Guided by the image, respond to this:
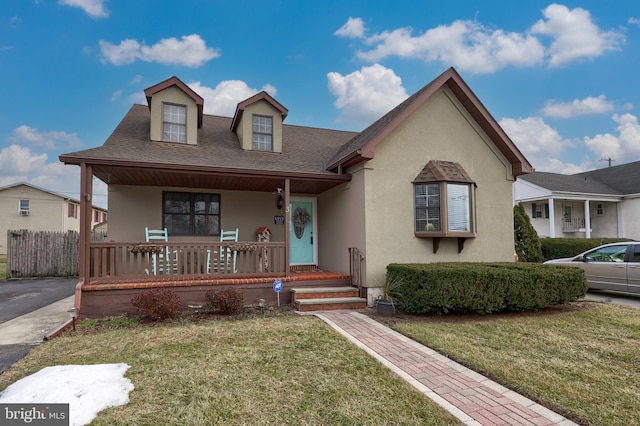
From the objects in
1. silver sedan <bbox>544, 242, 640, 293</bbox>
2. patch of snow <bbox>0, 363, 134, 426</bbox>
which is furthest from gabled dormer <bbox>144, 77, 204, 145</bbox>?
silver sedan <bbox>544, 242, 640, 293</bbox>

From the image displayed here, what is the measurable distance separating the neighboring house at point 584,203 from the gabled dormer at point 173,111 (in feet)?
69.3

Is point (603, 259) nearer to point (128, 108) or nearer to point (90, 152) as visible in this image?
point (90, 152)

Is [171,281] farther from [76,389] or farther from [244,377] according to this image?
[244,377]

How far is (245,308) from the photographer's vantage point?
7.38 m

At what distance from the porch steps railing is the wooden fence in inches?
465

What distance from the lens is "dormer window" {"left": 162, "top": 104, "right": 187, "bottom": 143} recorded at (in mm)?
9336

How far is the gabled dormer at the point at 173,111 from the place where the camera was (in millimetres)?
9156

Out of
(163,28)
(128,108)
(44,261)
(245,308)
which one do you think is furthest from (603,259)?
(44,261)

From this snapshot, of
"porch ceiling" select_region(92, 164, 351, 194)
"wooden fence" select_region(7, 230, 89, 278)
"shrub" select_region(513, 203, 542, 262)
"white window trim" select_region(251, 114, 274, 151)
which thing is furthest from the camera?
"shrub" select_region(513, 203, 542, 262)

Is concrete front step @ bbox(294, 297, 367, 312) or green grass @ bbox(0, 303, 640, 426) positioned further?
concrete front step @ bbox(294, 297, 367, 312)

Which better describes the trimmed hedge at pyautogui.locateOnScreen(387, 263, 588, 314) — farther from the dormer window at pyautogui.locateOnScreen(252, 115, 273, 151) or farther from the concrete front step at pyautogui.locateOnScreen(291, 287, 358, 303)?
the dormer window at pyautogui.locateOnScreen(252, 115, 273, 151)

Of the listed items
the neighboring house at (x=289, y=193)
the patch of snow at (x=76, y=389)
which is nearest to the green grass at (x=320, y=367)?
the patch of snow at (x=76, y=389)

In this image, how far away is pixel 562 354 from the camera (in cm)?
464

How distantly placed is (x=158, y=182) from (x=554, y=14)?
13.8 meters
